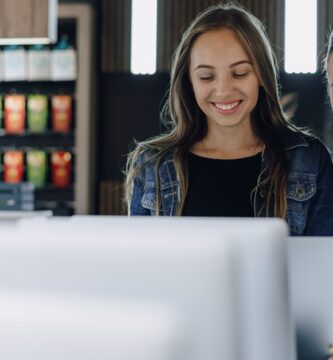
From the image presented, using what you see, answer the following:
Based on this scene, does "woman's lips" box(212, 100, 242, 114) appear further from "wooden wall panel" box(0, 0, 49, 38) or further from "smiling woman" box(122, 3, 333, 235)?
"wooden wall panel" box(0, 0, 49, 38)

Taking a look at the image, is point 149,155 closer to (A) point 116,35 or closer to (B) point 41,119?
(B) point 41,119

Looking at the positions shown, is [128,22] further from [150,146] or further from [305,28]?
[150,146]

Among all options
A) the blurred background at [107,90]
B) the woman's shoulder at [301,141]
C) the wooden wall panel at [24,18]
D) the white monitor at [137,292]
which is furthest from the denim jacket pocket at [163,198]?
the blurred background at [107,90]

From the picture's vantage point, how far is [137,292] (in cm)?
30

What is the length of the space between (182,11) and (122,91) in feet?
2.33

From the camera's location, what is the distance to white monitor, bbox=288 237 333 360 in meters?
0.72

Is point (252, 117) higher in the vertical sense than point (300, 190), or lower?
higher

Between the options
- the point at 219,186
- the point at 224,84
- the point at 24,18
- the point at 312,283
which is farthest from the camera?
the point at 24,18

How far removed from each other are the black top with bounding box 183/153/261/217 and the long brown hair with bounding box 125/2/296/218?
1.4 inches

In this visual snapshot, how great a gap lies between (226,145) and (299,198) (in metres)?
0.33

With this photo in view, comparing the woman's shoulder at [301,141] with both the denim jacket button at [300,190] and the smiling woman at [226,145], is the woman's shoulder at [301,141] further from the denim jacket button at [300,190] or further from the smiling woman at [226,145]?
the denim jacket button at [300,190]

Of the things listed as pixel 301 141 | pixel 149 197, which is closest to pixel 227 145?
pixel 301 141

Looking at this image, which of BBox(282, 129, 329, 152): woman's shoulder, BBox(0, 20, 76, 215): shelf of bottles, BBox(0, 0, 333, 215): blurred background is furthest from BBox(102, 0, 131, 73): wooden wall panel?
BBox(282, 129, 329, 152): woman's shoulder

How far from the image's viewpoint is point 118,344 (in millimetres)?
253
